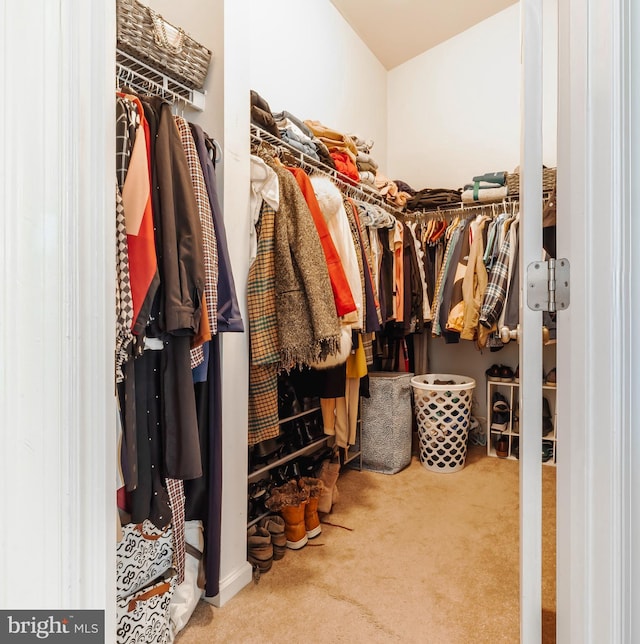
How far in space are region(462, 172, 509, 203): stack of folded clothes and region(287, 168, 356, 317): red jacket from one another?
161cm

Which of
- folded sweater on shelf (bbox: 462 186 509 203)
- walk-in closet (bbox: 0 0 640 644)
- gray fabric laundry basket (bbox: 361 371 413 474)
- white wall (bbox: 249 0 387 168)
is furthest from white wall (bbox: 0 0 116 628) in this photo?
folded sweater on shelf (bbox: 462 186 509 203)

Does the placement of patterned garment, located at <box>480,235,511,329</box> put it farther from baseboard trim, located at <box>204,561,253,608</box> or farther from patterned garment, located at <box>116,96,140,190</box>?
patterned garment, located at <box>116,96,140,190</box>

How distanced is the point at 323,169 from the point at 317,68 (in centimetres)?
96

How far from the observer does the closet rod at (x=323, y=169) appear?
182 cm

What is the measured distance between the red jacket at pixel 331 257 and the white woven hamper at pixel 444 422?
1.13 m

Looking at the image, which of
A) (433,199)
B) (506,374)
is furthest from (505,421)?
(433,199)

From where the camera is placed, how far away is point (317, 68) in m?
2.81

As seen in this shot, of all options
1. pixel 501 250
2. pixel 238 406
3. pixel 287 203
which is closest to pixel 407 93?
pixel 501 250

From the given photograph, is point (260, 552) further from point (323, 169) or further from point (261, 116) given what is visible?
point (323, 169)

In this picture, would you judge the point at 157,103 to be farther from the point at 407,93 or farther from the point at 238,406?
the point at 407,93

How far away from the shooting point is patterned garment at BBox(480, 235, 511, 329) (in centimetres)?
249

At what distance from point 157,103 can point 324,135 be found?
138 centimetres

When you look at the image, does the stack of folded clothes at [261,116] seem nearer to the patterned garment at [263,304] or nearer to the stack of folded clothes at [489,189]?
the patterned garment at [263,304]

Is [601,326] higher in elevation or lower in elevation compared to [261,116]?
lower
